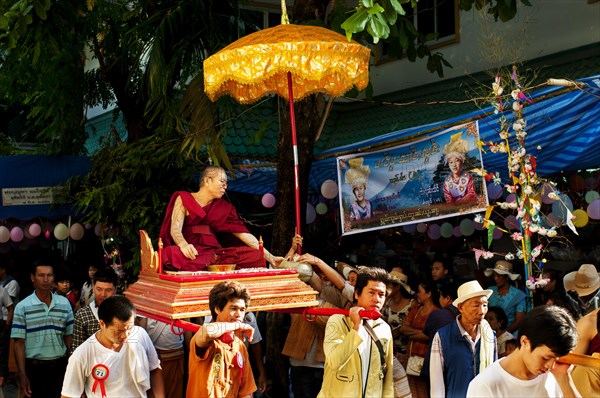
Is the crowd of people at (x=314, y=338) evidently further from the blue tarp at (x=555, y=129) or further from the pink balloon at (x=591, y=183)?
the blue tarp at (x=555, y=129)

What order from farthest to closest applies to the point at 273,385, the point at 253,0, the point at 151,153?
the point at 253,0 < the point at 151,153 < the point at 273,385

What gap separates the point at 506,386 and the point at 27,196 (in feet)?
30.2

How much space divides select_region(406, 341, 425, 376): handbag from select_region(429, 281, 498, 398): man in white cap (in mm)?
1382

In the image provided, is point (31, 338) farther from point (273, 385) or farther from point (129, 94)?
point (129, 94)

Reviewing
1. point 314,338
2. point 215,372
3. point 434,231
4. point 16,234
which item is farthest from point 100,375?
point 434,231

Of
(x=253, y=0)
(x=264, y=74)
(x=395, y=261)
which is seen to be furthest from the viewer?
(x=253, y=0)

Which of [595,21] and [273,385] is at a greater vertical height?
[595,21]

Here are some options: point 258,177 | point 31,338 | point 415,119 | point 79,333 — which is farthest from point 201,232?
point 415,119

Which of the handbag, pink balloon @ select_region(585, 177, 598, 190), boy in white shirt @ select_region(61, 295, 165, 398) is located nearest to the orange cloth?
boy in white shirt @ select_region(61, 295, 165, 398)

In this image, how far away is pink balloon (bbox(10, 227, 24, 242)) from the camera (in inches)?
456

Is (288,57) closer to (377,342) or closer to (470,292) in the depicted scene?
(470,292)

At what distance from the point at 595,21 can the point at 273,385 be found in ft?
21.4

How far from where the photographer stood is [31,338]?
7.98m

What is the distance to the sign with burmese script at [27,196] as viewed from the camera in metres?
11.4
